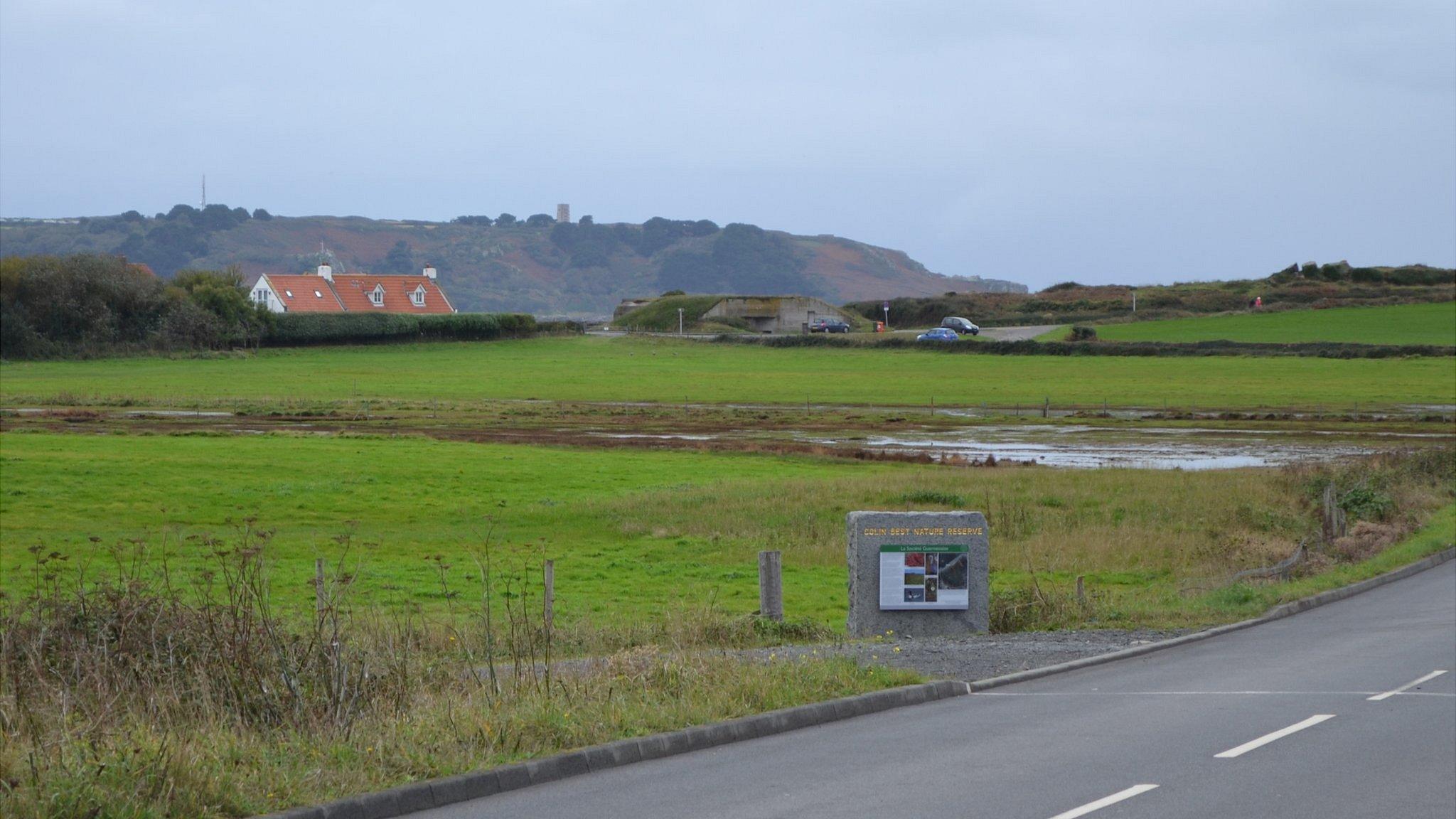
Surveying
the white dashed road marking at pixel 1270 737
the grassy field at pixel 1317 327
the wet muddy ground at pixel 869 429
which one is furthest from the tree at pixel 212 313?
the white dashed road marking at pixel 1270 737

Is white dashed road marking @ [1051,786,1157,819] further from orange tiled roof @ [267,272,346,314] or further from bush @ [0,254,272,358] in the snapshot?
orange tiled roof @ [267,272,346,314]

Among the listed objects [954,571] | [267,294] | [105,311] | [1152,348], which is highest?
[267,294]

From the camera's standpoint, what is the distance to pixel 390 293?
159 metres

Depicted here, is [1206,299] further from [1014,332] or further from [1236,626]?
[1236,626]

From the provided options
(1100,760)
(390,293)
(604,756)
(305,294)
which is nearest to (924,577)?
(1100,760)

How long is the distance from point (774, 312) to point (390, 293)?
44.9 m

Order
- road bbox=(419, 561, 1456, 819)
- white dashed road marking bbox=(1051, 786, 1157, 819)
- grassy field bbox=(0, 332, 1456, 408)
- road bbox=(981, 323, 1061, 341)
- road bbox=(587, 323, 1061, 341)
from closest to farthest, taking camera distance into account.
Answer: white dashed road marking bbox=(1051, 786, 1157, 819) < road bbox=(419, 561, 1456, 819) < grassy field bbox=(0, 332, 1456, 408) < road bbox=(981, 323, 1061, 341) < road bbox=(587, 323, 1061, 341)

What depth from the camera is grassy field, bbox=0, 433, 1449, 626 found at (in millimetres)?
22828

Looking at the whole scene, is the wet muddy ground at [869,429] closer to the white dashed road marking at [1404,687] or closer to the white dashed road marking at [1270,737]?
the white dashed road marking at [1404,687]

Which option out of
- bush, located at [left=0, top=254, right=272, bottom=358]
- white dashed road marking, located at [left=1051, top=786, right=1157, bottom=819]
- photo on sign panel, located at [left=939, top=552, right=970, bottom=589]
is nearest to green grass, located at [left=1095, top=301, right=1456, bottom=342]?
bush, located at [left=0, top=254, right=272, bottom=358]

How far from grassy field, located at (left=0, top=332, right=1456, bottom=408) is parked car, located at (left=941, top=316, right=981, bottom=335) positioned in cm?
1341

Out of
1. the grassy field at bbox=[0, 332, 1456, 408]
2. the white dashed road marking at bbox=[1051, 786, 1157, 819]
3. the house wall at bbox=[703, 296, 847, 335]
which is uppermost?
the house wall at bbox=[703, 296, 847, 335]

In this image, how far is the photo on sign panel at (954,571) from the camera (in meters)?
17.5

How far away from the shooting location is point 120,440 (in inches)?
1747
